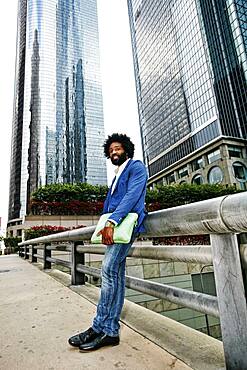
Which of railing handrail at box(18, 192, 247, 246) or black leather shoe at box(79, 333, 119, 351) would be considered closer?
railing handrail at box(18, 192, 247, 246)

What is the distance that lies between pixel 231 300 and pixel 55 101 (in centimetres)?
9835

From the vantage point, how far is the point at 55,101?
298 feet

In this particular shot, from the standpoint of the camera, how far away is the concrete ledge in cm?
137

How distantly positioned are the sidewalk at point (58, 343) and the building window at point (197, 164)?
4572 centimetres

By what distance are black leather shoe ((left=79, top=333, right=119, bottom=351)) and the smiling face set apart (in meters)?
1.36

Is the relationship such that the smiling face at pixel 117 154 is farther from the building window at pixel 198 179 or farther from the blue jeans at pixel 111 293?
the building window at pixel 198 179

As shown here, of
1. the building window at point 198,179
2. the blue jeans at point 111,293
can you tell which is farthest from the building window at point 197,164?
the blue jeans at point 111,293

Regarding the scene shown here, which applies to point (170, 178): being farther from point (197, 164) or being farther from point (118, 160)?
point (118, 160)

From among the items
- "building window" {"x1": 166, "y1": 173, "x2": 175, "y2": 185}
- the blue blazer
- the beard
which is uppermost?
"building window" {"x1": 166, "y1": 173, "x2": 175, "y2": 185}

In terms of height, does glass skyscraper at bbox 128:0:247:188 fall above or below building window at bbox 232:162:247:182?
above

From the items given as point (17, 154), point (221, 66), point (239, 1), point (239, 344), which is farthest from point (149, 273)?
point (17, 154)

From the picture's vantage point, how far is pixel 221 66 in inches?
2018

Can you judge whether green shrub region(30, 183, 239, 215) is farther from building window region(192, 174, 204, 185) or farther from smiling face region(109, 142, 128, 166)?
building window region(192, 174, 204, 185)

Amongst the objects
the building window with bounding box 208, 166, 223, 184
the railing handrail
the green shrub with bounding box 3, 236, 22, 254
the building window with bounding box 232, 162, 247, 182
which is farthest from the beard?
the building window with bounding box 232, 162, 247, 182
